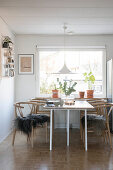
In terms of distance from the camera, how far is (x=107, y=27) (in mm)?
4902

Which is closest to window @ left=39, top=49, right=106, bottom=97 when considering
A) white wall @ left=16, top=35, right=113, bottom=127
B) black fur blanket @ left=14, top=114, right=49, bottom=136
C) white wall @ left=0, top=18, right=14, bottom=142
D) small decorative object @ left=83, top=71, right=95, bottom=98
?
small decorative object @ left=83, top=71, right=95, bottom=98

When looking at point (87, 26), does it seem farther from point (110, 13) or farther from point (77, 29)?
point (110, 13)

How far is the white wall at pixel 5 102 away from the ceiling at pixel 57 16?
22 centimetres

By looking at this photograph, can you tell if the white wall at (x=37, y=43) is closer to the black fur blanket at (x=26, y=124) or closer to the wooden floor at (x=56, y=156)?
the wooden floor at (x=56, y=156)

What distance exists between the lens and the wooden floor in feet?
9.96

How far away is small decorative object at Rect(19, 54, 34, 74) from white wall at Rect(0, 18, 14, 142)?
54cm

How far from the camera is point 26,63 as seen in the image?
5.61 m

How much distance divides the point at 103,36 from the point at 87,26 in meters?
0.94

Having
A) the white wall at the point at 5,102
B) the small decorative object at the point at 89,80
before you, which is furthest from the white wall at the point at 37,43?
the small decorative object at the point at 89,80

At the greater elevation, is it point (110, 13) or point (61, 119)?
point (110, 13)

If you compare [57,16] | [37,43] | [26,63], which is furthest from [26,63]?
[57,16]

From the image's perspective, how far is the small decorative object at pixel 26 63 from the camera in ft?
18.4

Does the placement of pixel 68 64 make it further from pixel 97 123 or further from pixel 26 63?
pixel 97 123

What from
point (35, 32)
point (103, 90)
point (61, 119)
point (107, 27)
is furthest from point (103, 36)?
point (61, 119)
